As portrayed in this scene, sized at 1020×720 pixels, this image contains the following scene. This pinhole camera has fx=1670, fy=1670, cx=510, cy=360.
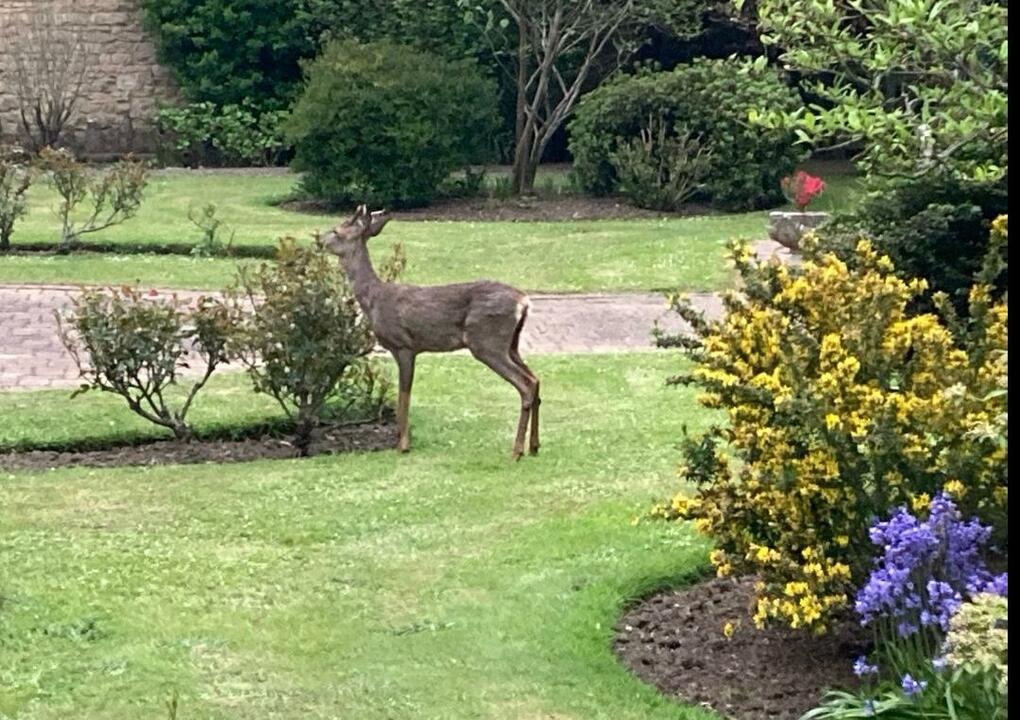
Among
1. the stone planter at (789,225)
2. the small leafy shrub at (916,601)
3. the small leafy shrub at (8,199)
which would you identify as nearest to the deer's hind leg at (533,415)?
the small leafy shrub at (916,601)

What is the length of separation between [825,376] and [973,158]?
2.91 m

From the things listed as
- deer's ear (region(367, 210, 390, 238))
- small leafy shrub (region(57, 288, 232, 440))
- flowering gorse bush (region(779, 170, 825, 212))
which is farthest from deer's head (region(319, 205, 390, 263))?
flowering gorse bush (region(779, 170, 825, 212))

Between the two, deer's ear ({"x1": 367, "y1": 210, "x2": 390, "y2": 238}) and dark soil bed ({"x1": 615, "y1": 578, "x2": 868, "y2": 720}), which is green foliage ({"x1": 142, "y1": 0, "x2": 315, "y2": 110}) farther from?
dark soil bed ({"x1": 615, "y1": 578, "x2": 868, "y2": 720})

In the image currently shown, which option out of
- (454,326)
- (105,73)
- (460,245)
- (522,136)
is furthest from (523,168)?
(454,326)

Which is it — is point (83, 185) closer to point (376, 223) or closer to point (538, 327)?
point (538, 327)

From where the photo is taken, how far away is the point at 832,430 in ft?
19.8

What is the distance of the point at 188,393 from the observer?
466 inches

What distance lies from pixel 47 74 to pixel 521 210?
8.96m

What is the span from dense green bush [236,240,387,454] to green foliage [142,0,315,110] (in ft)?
57.1

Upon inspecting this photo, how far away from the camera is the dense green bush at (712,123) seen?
2234 cm

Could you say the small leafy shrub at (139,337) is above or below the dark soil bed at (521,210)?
above

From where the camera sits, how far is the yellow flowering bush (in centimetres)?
602

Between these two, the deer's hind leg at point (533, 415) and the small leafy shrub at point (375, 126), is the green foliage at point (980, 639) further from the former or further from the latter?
the small leafy shrub at point (375, 126)

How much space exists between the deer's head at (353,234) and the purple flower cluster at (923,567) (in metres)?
5.48
